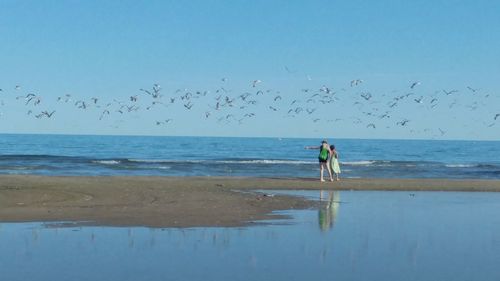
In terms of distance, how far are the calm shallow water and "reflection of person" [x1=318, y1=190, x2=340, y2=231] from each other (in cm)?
5

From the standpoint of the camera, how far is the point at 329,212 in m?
18.5

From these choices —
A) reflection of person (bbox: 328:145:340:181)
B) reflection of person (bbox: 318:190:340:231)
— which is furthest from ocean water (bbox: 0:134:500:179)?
reflection of person (bbox: 318:190:340:231)

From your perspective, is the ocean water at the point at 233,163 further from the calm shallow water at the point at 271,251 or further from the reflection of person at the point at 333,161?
the calm shallow water at the point at 271,251

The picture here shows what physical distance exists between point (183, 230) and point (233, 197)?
26.5ft

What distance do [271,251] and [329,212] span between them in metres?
6.74

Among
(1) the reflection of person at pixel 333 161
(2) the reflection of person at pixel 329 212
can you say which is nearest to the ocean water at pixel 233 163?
(1) the reflection of person at pixel 333 161

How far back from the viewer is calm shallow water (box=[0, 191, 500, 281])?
10180 millimetres

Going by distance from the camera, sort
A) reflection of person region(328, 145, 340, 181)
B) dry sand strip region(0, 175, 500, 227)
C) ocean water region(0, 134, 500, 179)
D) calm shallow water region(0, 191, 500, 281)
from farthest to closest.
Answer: ocean water region(0, 134, 500, 179) < reflection of person region(328, 145, 340, 181) < dry sand strip region(0, 175, 500, 227) < calm shallow water region(0, 191, 500, 281)

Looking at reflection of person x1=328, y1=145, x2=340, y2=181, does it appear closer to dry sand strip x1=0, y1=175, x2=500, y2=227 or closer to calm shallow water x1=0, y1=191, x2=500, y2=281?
dry sand strip x1=0, y1=175, x2=500, y2=227

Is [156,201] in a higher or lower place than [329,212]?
higher

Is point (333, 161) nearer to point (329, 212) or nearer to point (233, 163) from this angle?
point (329, 212)

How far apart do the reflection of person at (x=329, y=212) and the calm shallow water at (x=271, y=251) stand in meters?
0.05

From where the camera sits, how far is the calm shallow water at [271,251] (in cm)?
1018

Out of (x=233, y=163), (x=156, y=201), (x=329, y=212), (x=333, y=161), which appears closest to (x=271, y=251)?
(x=329, y=212)
